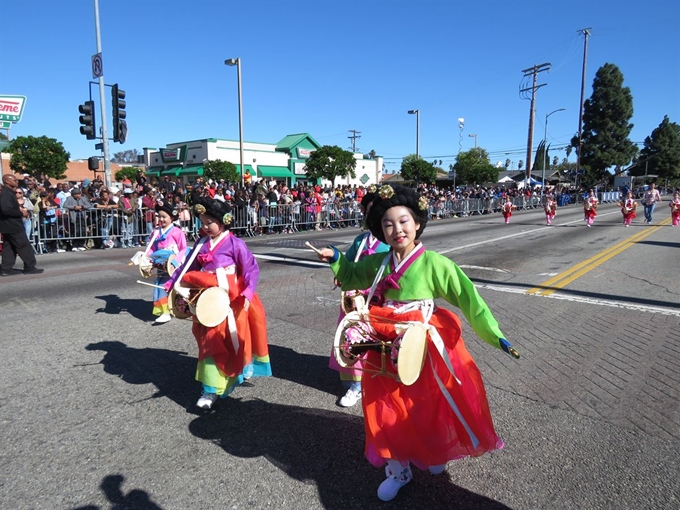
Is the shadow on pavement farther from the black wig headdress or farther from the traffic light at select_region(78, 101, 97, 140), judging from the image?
the traffic light at select_region(78, 101, 97, 140)

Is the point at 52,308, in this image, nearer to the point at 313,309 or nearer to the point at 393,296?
the point at 313,309

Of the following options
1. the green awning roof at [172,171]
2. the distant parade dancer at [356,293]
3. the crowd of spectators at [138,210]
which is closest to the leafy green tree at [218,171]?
the green awning roof at [172,171]

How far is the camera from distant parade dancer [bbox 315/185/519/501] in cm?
252

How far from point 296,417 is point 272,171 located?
50.4 metres

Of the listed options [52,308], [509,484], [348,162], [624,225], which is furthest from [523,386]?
[348,162]

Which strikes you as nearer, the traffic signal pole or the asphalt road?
the asphalt road

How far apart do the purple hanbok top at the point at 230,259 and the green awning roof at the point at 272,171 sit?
47.2 meters

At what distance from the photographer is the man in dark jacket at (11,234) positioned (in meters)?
8.88

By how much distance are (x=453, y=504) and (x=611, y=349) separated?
3445mm

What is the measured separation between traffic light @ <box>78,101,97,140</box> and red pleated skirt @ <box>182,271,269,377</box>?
47.6 feet

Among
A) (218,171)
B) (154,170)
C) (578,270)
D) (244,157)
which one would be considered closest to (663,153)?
(244,157)

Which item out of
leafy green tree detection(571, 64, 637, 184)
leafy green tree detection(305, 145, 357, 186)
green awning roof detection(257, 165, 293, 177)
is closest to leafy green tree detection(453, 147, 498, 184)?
leafy green tree detection(571, 64, 637, 184)

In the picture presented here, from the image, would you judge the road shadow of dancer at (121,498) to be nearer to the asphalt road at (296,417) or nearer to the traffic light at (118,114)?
the asphalt road at (296,417)

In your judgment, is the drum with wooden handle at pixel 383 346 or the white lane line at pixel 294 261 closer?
the drum with wooden handle at pixel 383 346
